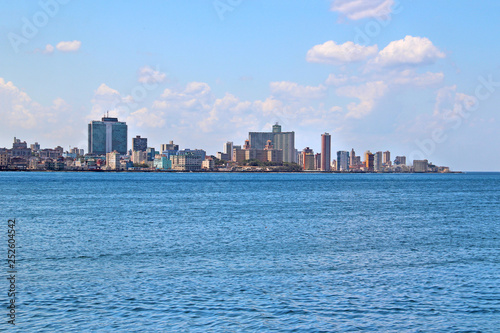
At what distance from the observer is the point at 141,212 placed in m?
63.6

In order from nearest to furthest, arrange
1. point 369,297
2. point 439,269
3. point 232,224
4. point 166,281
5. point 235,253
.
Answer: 1. point 369,297
2. point 166,281
3. point 439,269
4. point 235,253
5. point 232,224

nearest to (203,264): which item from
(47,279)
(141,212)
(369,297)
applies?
(47,279)

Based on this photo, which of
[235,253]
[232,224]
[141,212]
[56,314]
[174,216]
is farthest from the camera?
[141,212]

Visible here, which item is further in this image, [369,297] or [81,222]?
[81,222]

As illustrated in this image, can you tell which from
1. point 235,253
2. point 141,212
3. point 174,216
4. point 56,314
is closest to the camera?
point 56,314

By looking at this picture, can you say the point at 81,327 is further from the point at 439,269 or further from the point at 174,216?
the point at 174,216

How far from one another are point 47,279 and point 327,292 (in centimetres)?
1328

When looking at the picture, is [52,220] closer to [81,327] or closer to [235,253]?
[235,253]

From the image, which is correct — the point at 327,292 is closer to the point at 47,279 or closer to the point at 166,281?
the point at 166,281

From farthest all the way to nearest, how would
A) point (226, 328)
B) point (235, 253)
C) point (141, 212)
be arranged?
point (141, 212) → point (235, 253) → point (226, 328)

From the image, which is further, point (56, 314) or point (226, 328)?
point (56, 314)

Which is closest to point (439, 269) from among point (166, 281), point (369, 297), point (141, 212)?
point (369, 297)

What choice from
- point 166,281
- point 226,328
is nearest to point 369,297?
point 226,328

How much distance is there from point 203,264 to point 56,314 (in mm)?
10402
